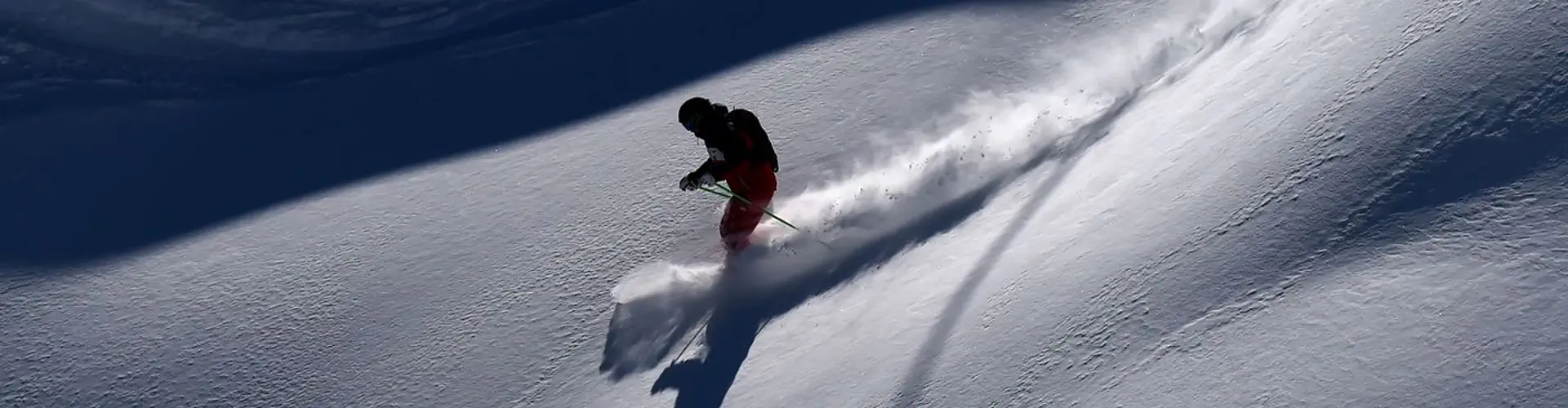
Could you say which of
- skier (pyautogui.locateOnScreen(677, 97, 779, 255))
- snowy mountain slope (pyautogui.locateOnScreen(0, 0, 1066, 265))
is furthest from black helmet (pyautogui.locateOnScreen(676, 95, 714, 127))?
snowy mountain slope (pyautogui.locateOnScreen(0, 0, 1066, 265))

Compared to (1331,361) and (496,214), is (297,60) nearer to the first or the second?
(496,214)

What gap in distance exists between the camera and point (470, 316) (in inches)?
307

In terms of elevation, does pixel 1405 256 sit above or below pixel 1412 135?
below

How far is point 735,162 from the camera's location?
25.1 feet

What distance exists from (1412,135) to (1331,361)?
1952 millimetres

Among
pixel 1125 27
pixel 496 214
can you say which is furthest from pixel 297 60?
pixel 1125 27

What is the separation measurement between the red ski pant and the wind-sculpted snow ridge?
0.14m

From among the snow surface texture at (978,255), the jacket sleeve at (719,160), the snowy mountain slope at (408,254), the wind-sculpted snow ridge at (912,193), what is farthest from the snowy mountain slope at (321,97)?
the jacket sleeve at (719,160)

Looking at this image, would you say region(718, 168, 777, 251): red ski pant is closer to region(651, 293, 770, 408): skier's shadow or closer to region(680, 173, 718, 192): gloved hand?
region(680, 173, 718, 192): gloved hand

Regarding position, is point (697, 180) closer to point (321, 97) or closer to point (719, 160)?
point (719, 160)

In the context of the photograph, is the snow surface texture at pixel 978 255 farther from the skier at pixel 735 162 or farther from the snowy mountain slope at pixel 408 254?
the skier at pixel 735 162

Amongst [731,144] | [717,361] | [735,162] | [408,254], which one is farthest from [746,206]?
[408,254]

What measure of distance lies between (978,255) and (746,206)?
1.61m

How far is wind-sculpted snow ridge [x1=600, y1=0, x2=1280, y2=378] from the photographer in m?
7.60
